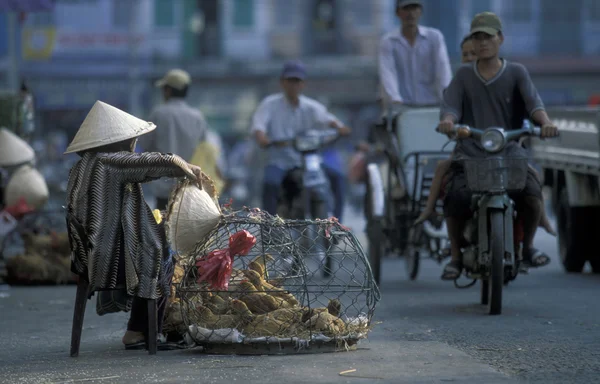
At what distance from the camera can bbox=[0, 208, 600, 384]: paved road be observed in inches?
223

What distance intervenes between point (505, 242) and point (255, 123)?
443 cm

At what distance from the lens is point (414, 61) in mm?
11328

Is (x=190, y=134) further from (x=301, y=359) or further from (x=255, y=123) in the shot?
(x=301, y=359)

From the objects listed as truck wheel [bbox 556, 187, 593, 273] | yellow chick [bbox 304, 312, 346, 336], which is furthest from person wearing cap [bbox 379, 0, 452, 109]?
yellow chick [bbox 304, 312, 346, 336]

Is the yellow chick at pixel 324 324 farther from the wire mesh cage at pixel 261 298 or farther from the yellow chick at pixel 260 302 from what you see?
the yellow chick at pixel 260 302

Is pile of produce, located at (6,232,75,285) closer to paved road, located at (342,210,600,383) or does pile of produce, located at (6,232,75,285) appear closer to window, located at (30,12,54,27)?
paved road, located at (342,210,600,383)

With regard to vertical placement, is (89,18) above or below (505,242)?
above

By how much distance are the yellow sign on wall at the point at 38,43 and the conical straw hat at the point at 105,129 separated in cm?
3062

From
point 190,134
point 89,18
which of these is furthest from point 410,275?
point 89,18

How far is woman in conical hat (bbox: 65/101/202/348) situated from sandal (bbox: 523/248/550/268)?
116 inches

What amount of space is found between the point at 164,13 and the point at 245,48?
3.27 meters

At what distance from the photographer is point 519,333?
7316mm

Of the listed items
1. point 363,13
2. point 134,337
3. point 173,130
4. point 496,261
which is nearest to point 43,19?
point 363,13

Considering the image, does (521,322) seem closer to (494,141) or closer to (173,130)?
(494,141)
